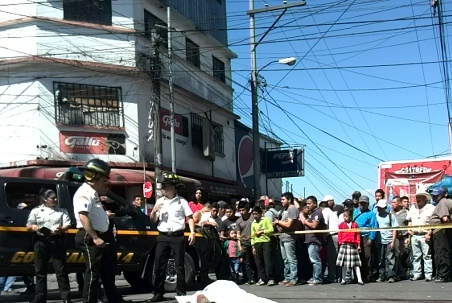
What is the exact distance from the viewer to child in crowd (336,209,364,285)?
432 inches

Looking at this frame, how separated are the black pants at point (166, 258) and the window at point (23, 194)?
1.94 meters

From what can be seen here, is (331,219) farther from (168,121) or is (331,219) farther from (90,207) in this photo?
(168,121)

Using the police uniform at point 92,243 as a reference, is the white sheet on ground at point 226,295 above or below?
below

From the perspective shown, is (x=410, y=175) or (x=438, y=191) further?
(x=410, y=175)

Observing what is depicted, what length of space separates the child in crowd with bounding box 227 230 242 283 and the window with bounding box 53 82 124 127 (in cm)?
1006

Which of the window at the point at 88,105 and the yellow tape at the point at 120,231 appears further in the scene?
the window at the point at 88,105

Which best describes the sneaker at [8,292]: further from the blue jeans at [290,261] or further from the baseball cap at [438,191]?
the baseball cap at [438,191]

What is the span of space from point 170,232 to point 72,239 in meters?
1.60

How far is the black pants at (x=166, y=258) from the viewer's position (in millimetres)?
8570

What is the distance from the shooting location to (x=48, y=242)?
827cm

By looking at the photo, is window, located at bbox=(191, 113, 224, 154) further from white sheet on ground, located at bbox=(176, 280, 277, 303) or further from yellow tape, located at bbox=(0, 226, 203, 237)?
white sheet on ground, located at bbox=(176, 280, 277, 303)

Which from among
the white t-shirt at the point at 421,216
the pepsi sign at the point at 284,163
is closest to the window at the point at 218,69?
the pepsi sign at the point at 284,163

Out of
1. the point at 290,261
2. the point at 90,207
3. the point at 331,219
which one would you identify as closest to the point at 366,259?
the point at 331,219

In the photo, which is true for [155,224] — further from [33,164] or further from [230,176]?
[230,176]
